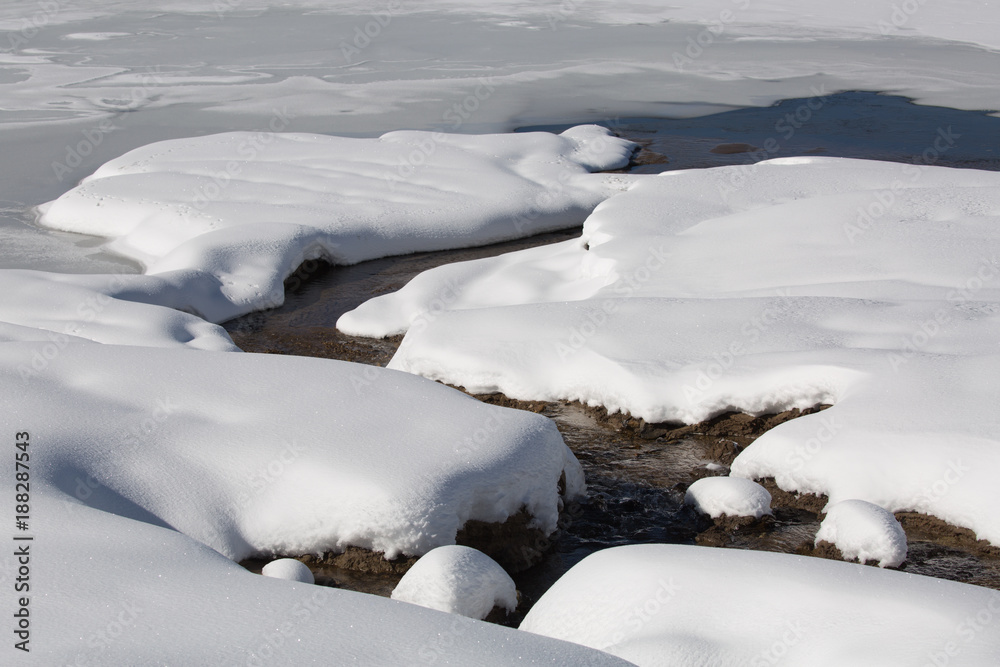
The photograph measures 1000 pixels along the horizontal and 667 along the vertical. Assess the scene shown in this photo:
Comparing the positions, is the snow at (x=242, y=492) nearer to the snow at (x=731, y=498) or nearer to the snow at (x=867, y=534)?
the snow at (x=731, y=498)

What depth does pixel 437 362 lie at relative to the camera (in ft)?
17.4

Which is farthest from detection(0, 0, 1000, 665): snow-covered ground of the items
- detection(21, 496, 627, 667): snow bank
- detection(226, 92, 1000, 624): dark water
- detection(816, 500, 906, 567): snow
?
detection(816, 500, 906, 567): snow

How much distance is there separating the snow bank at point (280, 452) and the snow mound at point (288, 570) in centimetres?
24

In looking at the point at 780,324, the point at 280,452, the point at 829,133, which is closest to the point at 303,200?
the point at 780,324

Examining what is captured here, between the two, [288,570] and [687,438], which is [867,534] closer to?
[687,438]

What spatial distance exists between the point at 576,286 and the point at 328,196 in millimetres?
3190

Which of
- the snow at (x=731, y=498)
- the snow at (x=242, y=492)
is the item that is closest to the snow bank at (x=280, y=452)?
the snow at (x=242, y=492)

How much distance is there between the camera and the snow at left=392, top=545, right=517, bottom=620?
3.11 metres

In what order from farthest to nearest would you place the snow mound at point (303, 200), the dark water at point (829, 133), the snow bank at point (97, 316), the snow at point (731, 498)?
the dark water at point (829, 133), the snow mound at point (303, 200), the snow bank at point (97, 316), the snow at point (731, 498)

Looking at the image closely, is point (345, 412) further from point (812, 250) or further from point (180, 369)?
point (812, 250)

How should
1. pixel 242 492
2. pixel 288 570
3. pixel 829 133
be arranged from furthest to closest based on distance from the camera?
pixel 829 133 → pixel 242 492 → pixel 288 570

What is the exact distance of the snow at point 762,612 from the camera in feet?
8.43

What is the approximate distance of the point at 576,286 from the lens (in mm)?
6316

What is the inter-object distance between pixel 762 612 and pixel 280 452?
1.93 m
